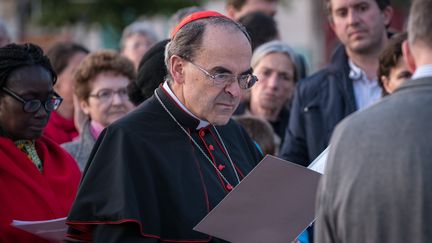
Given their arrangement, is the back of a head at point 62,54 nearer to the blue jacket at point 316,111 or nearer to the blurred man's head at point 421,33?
the blue jacket at point 316,111

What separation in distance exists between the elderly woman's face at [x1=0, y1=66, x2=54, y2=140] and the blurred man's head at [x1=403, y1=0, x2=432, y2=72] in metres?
2.33

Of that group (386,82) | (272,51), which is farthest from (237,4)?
(386,82)

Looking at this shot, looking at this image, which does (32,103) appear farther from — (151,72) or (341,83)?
(341,83)

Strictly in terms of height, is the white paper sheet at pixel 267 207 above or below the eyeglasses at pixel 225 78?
below

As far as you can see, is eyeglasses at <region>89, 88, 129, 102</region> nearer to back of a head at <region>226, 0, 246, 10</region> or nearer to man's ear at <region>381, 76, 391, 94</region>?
man's ear at <region>381, 76, 391, 94</region>

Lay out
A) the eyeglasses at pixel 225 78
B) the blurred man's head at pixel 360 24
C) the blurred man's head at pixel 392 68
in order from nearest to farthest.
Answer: the eyeglasses at pixel 225 78 → the blurred man's head at pixel 392 68 → the blurred man's head at pixel 360 24

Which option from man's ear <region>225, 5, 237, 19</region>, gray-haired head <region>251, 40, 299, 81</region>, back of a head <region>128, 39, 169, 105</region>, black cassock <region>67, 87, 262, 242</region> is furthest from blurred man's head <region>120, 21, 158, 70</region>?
black cassock <region>67, 87, 262, 242</region>

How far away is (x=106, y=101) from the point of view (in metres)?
6.00

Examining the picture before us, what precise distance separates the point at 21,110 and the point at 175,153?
1.13m

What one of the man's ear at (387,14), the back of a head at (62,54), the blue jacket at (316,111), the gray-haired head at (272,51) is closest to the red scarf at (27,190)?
the blue jacket at (316,111)

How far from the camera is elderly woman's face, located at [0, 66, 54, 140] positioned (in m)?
4.65

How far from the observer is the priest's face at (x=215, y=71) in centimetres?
388

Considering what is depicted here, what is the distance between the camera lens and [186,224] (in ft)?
12.3

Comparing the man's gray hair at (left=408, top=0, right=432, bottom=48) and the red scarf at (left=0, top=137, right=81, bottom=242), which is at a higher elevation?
the man's gray hair at (left=408, top=0, right=432, bottom=48)
